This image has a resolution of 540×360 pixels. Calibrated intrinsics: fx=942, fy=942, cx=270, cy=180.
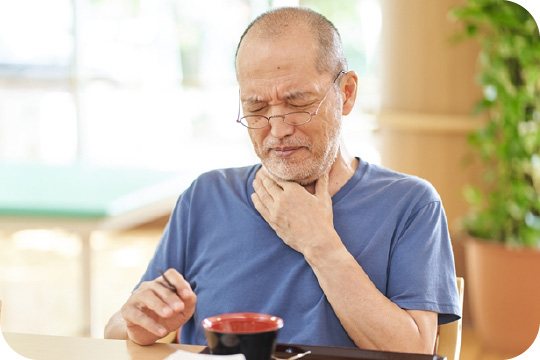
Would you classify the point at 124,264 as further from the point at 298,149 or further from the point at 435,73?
the point at 298,149

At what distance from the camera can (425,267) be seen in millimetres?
1775

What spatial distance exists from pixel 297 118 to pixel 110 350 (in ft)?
1.94

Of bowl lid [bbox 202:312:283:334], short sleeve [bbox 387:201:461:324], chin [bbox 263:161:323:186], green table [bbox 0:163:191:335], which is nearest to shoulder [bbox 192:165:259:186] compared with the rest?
chin [bbox 263:161:323:186]

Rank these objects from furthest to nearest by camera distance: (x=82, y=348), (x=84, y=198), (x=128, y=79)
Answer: (x=128, y=79) → (x=84, y=198) → (x=82, y=348)

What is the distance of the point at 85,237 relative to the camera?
3635 millimetres

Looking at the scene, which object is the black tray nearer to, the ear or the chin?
the chin

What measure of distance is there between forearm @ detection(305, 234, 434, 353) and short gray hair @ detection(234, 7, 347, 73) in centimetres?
38

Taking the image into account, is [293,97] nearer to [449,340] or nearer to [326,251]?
[326,251]

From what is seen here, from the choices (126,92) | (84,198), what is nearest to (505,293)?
(84,198)

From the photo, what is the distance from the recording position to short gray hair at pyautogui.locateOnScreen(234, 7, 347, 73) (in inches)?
73.5

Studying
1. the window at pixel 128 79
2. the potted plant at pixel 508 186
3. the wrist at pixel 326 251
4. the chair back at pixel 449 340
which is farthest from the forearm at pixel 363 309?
the window at pixel 128 79

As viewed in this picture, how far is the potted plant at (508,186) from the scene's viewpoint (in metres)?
3.70

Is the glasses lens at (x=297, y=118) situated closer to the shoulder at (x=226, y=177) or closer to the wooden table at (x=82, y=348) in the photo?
the shoulder at (x=226, y=177)

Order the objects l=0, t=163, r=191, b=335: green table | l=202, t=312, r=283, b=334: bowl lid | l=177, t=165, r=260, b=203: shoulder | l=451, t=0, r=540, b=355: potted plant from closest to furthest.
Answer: l=202, t=312, r=283, b=334: bowl lid, l=177, t=165, r=260, b=203: shoulder, l=0, t=163, r=191, b=335: green table, l=451, t=0, r=540, b=355: potted plant
